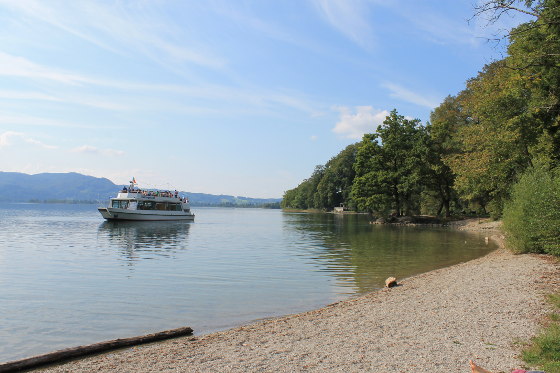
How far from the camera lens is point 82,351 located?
865 centimetres

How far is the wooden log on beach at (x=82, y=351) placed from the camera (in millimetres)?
7754

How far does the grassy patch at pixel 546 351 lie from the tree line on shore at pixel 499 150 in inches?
325

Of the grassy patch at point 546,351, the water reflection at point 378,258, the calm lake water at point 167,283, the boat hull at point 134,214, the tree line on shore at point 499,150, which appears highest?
the tree line on shore at point 499,150

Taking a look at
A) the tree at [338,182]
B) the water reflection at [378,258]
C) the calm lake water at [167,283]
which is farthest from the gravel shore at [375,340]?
the tree at [338,182]

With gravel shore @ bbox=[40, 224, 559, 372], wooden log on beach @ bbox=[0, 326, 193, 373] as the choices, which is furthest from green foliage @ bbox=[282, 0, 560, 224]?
wooden log on beach @ bbox=[0, 326, 193, 373]

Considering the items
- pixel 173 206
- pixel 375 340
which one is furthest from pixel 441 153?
pixel 375 340

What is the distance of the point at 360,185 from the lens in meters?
67.5

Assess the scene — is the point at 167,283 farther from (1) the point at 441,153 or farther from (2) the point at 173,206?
(2) the point at 173,206

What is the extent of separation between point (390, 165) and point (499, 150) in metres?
32.4

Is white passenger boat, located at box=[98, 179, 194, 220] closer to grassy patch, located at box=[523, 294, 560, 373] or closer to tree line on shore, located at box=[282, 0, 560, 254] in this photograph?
tree line on shore, located at box=[282, 0, 560, 254]

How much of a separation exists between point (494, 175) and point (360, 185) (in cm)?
3118

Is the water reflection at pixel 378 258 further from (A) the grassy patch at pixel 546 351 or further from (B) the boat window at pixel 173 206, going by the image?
(B) the boat window at pixel 173 206

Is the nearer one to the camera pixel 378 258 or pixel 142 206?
pixel 378 258

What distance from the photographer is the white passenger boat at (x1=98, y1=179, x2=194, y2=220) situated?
6125 cm
